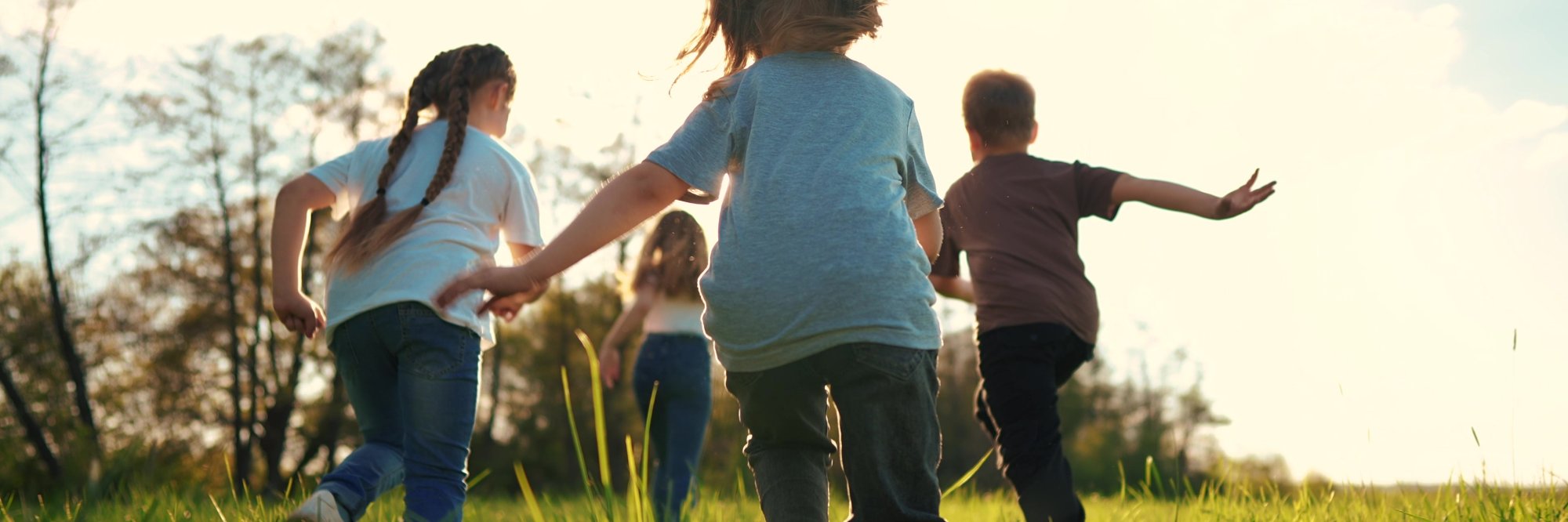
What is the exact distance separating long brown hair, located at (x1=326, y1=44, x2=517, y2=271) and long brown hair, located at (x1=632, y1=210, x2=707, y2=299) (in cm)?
244

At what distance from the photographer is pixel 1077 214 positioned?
3.96 m

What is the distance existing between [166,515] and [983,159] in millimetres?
3003

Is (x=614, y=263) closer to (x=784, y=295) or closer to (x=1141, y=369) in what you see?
(x=1141, y=369)

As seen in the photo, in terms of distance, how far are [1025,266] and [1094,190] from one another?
1.16 ft

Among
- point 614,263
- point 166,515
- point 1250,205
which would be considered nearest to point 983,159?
point 1250,205

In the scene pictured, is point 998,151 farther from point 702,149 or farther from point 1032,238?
point 702,149

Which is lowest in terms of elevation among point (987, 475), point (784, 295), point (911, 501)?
point (987, 475)

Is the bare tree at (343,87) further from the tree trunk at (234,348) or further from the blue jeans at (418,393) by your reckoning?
the blue jeans at (418,393)

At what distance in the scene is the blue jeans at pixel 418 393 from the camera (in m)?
3.33

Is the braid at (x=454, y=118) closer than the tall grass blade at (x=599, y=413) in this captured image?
No

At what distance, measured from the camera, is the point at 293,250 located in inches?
145

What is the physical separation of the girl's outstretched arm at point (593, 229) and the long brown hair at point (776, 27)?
256 millimetres

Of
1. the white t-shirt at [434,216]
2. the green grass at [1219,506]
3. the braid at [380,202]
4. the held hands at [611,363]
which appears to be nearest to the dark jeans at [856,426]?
the green grass at [1219,506]

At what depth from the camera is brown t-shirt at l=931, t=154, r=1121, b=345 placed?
381 centimetres
